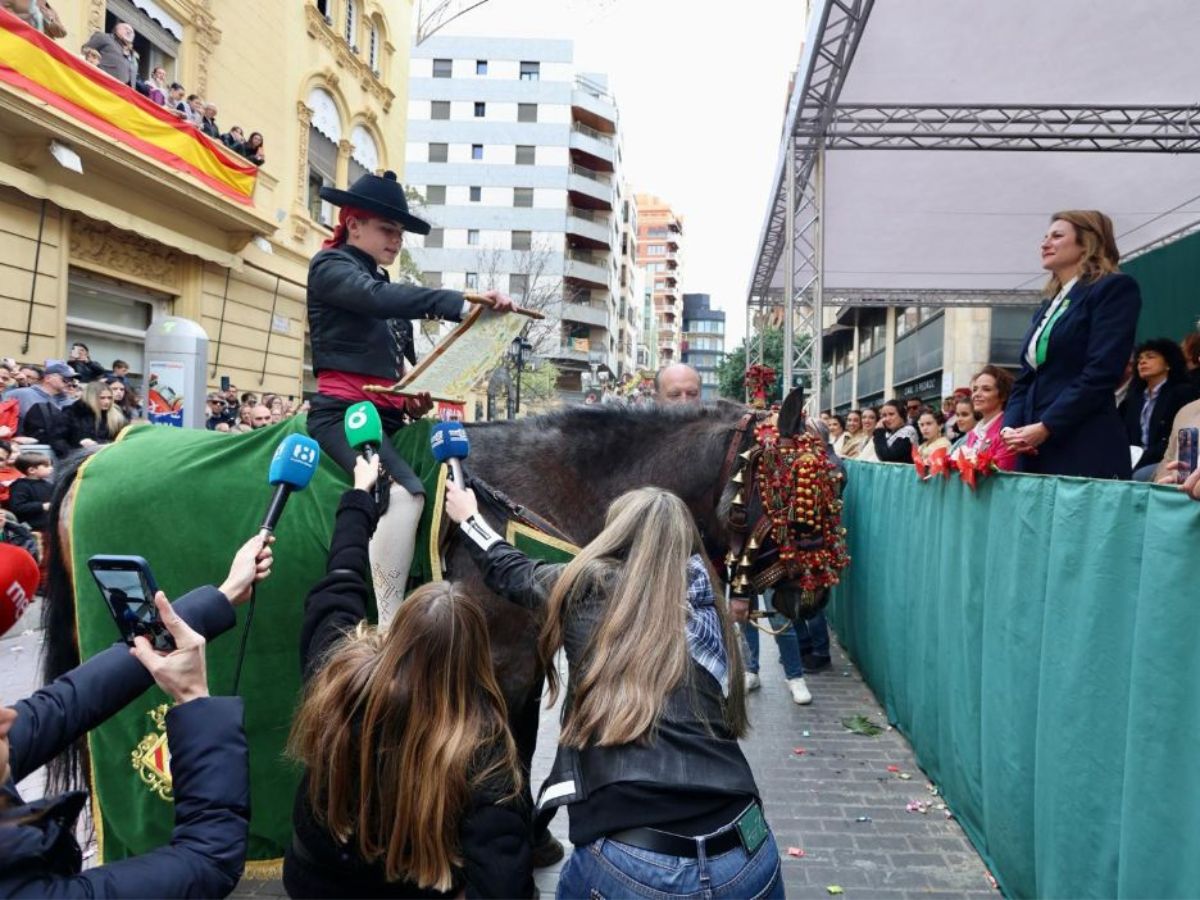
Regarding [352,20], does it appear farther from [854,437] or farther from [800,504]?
[800,504]

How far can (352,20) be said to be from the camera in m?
21.4

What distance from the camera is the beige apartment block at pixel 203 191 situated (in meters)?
11.6

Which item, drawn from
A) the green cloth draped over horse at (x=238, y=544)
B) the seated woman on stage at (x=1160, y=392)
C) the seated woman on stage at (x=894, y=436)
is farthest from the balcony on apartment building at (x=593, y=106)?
the green cloth draped over horse at (x=238, y=544)

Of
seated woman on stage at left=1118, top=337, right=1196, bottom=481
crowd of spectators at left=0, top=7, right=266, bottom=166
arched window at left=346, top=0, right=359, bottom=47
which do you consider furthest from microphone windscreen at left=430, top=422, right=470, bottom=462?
arched window at left=346, top=0, right=359, bottom=47

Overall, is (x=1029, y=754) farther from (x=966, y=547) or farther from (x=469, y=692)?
(x=469, y=692)

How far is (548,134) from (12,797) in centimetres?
5665

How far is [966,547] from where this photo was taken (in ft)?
13.6

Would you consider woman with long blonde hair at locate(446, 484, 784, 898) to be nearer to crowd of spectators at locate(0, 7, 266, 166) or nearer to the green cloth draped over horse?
the green cloth draped over horse

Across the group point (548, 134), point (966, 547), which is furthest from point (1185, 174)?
point (548, 134)

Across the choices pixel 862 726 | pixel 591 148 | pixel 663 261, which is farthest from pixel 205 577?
pixel 663 261

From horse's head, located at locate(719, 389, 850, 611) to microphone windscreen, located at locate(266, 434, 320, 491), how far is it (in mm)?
2039

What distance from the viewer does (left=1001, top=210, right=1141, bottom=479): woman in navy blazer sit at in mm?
3693

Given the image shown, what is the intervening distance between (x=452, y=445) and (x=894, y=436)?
7.48 m

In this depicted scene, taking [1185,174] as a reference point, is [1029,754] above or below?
below
